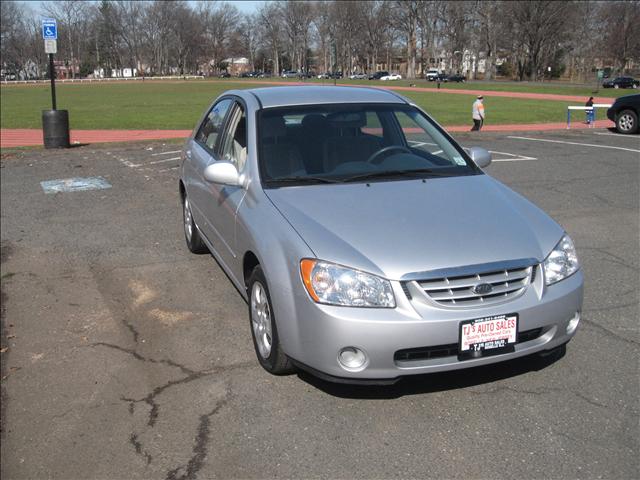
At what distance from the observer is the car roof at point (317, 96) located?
4.79 metres

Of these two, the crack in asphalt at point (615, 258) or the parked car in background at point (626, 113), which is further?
the parked car in background at point (626, 113)

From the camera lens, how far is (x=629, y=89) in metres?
18.8

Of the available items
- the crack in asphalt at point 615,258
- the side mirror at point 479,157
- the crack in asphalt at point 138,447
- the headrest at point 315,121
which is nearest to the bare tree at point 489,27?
the crack in asphalt at point 615,258

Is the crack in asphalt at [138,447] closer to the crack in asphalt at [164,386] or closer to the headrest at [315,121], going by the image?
the crack in asphalt at [164,386]

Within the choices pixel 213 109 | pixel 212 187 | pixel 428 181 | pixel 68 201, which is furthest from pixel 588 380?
pixel 68 201

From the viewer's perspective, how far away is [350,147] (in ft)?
14.9

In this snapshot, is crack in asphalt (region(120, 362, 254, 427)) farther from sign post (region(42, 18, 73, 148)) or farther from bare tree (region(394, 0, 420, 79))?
bare tree (region(394, 0, 420, 79))

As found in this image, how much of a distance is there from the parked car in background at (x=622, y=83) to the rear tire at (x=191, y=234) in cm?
1340

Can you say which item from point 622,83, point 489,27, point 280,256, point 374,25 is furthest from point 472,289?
point 374,25

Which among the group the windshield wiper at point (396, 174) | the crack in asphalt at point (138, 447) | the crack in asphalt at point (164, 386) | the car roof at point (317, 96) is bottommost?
the crack in asphalt at point (138, 447)

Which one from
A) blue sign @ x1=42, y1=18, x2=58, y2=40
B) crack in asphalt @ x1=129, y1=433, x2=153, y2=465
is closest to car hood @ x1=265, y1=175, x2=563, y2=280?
crack in asphalt @ x1=129, y1=433, x2=153, y2=465

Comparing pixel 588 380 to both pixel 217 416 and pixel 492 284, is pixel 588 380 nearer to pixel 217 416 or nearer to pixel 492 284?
pixel 492 284

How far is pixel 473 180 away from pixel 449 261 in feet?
4.21

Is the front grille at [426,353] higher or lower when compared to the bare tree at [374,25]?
lower
